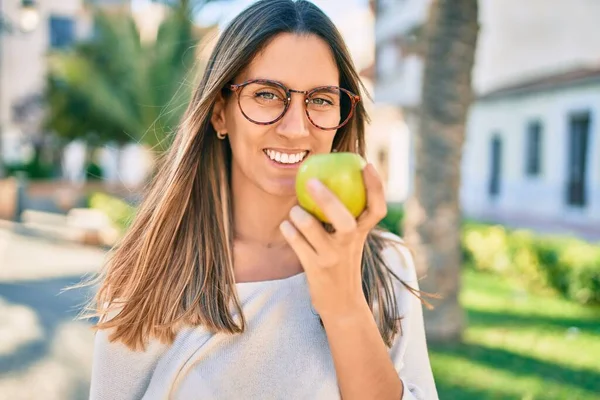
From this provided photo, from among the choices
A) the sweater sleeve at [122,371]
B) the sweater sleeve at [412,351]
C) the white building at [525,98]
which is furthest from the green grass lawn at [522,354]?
the white building at [525,98]

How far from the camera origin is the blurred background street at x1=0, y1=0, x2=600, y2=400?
607 centimetres

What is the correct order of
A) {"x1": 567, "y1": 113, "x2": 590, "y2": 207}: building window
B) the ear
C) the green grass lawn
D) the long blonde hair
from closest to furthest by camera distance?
the long blonde hair, the ear, the green grass lawn, {"x1": 567, "y1": 113, "x2": 590, "y2": 207}: building window

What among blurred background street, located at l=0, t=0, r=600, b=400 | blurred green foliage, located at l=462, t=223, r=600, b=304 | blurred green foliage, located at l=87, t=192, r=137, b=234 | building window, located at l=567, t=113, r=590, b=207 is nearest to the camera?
blurred background street, located at l=0, t=0, r=600, b=400

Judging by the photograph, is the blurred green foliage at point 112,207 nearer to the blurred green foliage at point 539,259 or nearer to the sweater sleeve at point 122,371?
the blurred green foliage at point 539,259

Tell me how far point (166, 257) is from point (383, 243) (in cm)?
67

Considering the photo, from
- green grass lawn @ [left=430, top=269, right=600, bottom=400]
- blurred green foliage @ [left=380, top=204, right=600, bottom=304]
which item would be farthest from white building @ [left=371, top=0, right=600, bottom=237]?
green grass lawn @ [left=430, top=269, right=600, bottom=400]

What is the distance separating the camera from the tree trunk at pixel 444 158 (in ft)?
20.7

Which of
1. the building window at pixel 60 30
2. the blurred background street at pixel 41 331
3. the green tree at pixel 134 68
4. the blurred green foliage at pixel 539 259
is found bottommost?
the blurred background street at pixel 41 331

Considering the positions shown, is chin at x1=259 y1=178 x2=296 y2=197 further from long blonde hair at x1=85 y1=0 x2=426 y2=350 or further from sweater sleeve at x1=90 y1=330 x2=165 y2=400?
sweater sleeve at x1=90 y1=330 x2=165 y2=400

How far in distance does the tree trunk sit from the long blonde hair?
4341 mm

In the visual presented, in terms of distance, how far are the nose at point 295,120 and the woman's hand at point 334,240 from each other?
0.89 feet

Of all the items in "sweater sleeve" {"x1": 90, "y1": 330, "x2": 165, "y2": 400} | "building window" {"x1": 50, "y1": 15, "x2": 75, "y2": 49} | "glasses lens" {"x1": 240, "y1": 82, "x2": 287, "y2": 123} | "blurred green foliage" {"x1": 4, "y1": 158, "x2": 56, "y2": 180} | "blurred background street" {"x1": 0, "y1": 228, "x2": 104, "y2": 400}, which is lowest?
"blurred background street" {"x1": 0, "y1": 228, "x2": 104, "y2": 400}

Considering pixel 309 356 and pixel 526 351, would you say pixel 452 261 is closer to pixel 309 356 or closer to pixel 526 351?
pixel 526 351

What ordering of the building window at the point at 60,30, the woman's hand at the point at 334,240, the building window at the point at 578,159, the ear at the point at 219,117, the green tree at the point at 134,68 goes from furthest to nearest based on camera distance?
1. the building window at the point at 60,30
2. the building window at the point at 578,159
3. the green tree at the point at 134,68
4. the ear at the point at 219,117
5. the woman's hand at the point at 334,240
